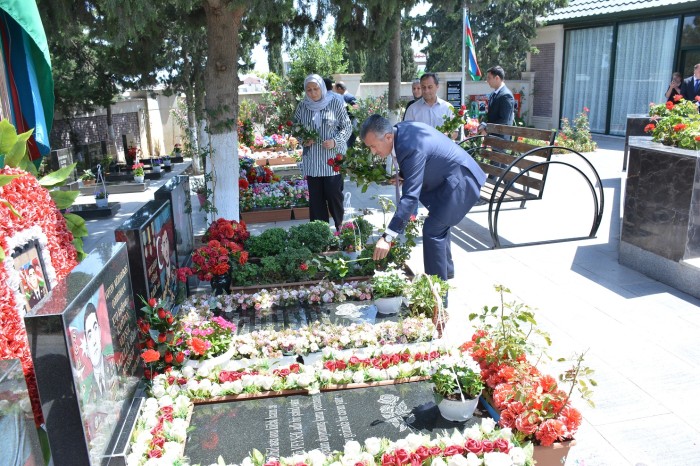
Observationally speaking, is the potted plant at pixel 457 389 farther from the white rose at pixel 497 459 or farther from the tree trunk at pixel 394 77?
the tree trunk at pixel 394 77

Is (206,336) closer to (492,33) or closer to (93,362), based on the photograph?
(93,362)

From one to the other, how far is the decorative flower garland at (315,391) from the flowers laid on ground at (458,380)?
194 millimetres

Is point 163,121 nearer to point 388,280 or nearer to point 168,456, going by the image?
point 388,280

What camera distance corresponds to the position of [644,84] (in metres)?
14.7

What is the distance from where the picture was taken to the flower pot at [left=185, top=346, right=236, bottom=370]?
3232mm

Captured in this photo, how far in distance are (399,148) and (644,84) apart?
13192 mm

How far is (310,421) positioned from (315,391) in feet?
0.80

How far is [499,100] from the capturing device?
26.0 feet

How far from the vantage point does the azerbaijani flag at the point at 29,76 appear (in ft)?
9.67

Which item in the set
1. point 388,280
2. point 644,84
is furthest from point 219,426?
point 644,84

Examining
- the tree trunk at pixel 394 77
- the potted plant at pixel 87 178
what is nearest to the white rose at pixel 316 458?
the tree trunk at pixel 394 77

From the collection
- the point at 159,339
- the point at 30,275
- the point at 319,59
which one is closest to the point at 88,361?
the point at 30,275

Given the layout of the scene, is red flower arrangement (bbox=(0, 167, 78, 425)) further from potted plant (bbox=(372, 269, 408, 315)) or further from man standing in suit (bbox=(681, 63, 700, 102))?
man standing in suit (bbox=(681, 63, 700, 102))

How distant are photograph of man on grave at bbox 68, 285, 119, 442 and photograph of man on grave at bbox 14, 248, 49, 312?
0.33 metres
